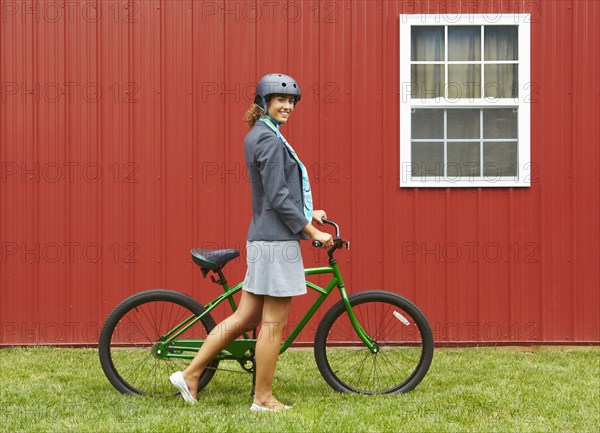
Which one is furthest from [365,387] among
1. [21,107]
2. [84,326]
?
[21,107]

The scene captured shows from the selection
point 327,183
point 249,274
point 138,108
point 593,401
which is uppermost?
point 138,108

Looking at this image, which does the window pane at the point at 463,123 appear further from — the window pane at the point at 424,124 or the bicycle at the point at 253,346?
Answer: the bicycle at the point at 253,346

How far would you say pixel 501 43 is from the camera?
20.7 ft

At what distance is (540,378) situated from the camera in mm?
5219

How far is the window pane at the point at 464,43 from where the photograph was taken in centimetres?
629

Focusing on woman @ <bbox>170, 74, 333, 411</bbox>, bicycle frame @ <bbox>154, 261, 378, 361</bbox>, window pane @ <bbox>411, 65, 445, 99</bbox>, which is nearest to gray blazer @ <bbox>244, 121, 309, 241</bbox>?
woman @ <bbox>170, 74, 333, 411</bbox>

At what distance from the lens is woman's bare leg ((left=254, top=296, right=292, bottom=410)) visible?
440 centimetres

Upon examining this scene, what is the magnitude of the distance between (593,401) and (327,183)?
2475 mm

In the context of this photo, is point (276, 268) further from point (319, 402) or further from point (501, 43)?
point (501, 43)

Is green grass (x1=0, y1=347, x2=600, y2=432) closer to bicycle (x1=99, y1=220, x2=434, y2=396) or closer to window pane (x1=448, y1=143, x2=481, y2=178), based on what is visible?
bicycle (x1=99, y1=220, x2=434, y2=396)

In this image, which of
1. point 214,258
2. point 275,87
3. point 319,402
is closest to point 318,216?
point 214,258

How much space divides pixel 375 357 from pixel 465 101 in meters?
2.35

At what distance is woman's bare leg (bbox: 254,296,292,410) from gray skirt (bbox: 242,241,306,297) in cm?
10

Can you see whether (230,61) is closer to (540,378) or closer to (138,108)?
(138,108)
